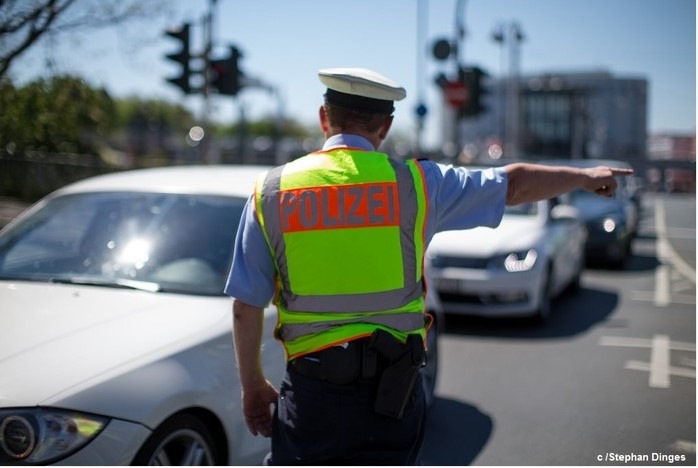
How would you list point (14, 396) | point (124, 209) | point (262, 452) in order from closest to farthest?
1. point (14, 396)
2. point (262, 452)
3. point (124, 209)

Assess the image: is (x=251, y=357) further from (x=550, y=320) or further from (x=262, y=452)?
Result: (x=550, y=320)

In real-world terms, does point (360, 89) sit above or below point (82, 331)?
above

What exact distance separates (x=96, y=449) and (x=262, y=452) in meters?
0.96

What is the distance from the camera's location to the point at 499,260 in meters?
7.94

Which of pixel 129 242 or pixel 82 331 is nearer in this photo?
pixel 82 331

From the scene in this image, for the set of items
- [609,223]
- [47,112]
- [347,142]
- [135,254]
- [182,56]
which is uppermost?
[182,56]

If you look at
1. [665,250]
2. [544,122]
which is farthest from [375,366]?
[544,122]

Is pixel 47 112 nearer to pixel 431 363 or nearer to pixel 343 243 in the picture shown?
pixel 431 363

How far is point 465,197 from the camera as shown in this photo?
7.96 ft

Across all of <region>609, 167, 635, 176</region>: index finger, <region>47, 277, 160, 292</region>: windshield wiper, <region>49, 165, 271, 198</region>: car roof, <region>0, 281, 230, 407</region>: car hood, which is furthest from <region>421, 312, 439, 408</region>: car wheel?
<region>609, 167, 635, 176</region>: index finger

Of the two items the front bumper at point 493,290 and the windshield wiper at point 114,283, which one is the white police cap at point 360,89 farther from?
the front bumper at point 493,290

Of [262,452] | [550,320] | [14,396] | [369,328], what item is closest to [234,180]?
[262,452]

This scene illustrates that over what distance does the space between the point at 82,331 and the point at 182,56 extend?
10.3 metres

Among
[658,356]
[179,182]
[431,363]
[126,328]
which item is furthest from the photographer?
[658,356]
